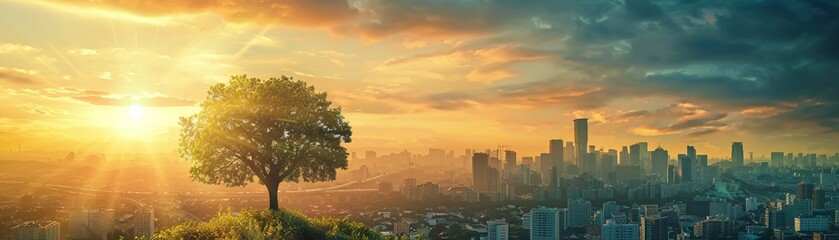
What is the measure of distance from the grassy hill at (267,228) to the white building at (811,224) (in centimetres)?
9507

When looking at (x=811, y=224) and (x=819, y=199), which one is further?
(x=819, y=199)

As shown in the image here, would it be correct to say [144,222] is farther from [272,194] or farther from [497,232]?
[497,232]

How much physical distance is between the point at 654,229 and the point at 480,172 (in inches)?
2927

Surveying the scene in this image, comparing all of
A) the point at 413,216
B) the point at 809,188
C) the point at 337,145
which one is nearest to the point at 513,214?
the point at 413,216

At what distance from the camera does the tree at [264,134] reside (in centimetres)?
1452

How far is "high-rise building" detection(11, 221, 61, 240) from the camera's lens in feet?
111

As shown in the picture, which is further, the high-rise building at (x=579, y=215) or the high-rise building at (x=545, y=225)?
the high-rise building at (x=579, y=215)

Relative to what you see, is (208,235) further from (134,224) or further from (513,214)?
(513,214)

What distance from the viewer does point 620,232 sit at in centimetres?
7644

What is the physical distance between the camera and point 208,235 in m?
11.8

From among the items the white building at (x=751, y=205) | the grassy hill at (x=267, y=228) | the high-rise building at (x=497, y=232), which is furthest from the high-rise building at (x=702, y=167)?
the grassy hill at (x=267, y=228)

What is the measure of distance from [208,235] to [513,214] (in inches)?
3733

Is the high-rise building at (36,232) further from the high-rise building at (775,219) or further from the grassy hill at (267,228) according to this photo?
the high-rise building at (775,219)

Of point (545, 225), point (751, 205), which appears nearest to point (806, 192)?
point (751, 205)
